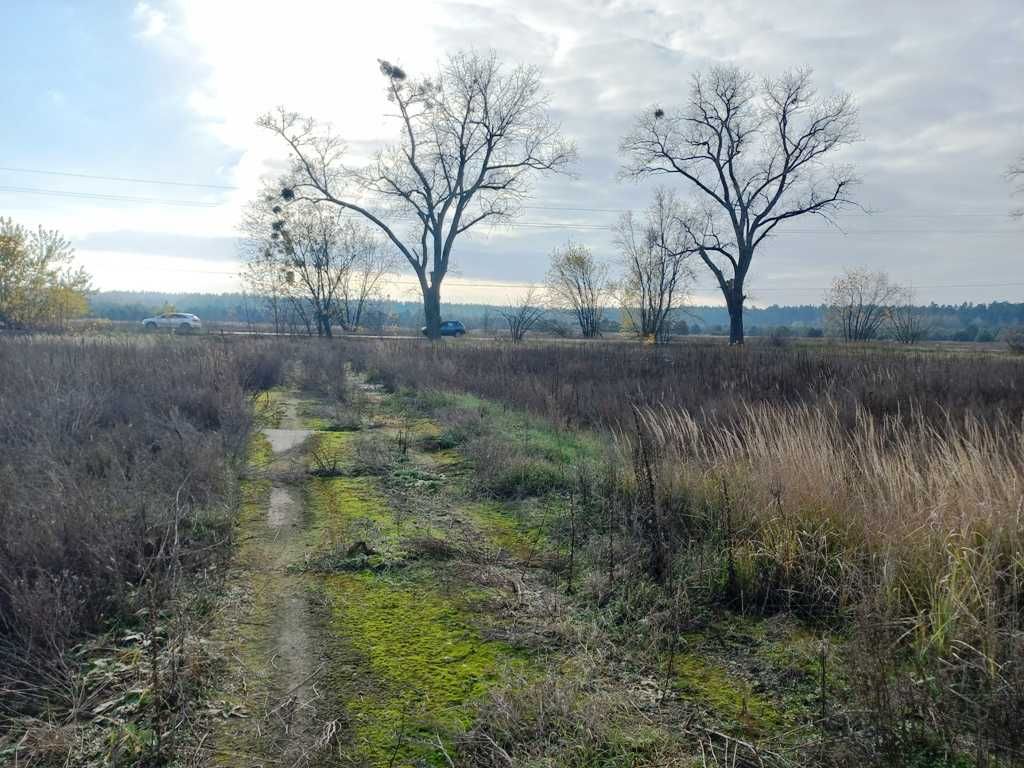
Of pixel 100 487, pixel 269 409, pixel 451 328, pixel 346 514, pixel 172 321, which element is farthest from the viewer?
pixel 451 328

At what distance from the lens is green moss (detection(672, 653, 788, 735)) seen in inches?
96.3

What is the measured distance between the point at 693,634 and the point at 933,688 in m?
1.05

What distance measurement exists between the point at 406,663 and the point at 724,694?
4.45ft

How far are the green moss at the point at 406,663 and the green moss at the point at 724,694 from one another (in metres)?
0.75

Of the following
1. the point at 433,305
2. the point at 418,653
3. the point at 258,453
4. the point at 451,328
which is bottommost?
the point at 418,653

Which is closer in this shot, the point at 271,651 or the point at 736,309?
the point at 271,651

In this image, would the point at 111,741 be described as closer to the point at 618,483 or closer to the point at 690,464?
the point at 618,483

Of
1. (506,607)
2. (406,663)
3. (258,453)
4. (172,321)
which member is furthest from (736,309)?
(172,321)

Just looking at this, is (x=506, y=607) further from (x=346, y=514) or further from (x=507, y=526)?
(x=346, y=514)

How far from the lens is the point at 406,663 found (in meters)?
2.92

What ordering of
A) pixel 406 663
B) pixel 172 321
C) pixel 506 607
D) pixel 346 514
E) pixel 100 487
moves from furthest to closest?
pixel 172 321 → pixel 346 514 → pixel 100 487 → pixel 506 607 → pixel 406 663

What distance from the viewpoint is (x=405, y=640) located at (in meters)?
3.13

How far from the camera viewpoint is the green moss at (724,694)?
96.3 inches

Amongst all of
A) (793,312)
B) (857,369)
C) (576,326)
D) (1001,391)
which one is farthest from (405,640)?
(793,312)
